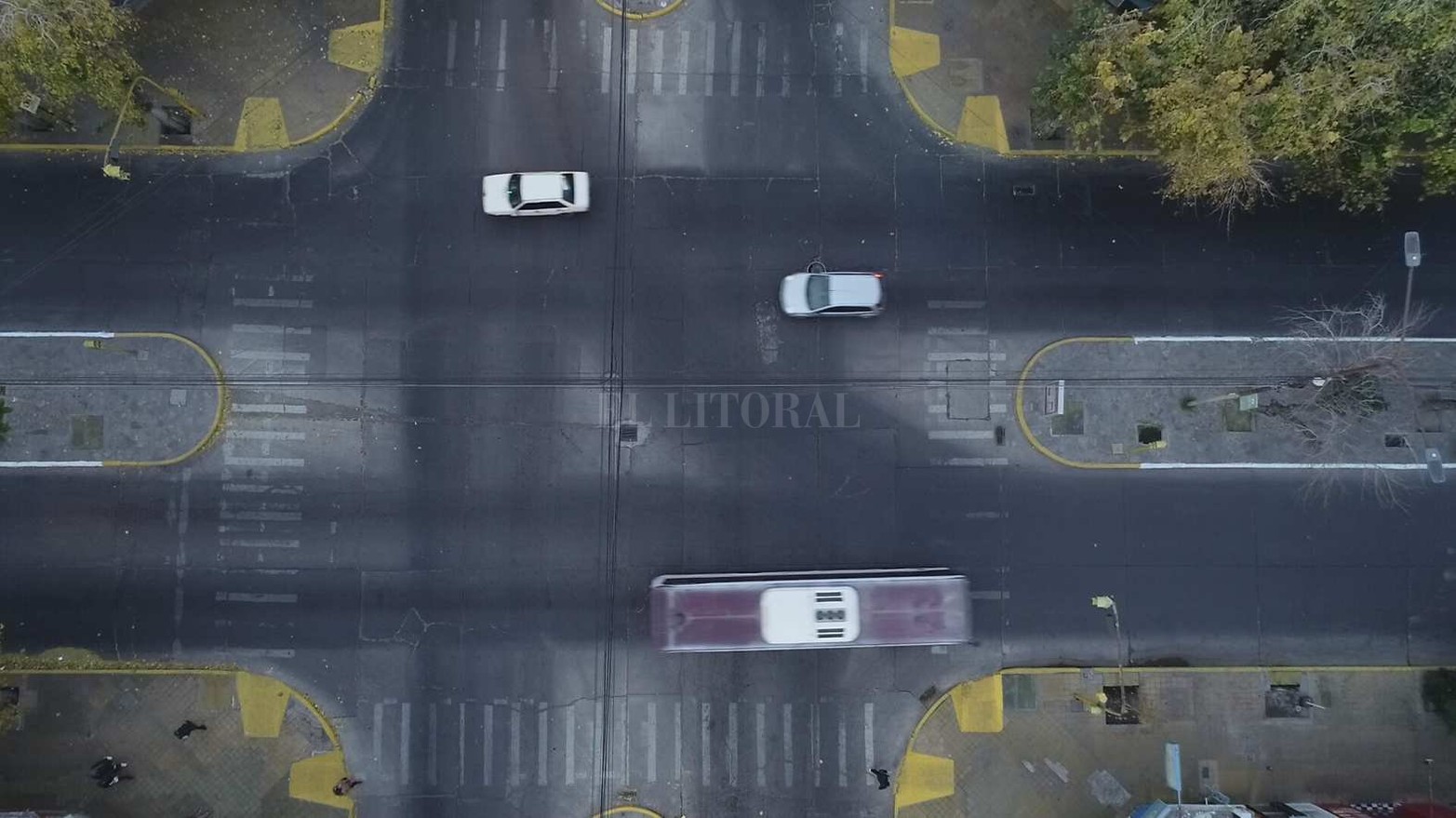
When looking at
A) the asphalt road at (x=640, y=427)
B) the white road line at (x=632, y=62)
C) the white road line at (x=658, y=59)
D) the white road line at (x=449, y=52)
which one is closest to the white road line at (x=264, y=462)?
the asphalt road at (x=640, y=427)

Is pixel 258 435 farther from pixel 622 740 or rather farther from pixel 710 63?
pixel 710 63

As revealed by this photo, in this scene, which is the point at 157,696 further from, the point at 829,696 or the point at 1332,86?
the point at 1332,86

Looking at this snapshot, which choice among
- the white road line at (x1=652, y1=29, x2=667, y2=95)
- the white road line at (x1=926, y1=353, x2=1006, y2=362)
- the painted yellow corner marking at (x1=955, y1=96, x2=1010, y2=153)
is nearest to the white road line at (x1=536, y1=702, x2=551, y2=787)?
the white road line at (x1=926, y1=353, x2=1006, y2=362)

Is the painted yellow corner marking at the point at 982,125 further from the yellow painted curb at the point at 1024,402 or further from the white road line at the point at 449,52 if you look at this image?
the white road line at the point at 449,52

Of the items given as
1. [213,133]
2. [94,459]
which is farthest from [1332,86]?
[94,459]

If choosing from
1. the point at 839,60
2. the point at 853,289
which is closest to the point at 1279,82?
the point at 839,60

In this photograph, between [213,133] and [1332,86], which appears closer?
[1332,86]
